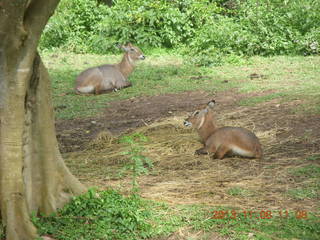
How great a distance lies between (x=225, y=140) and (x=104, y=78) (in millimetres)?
5173

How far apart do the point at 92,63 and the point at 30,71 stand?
1002cm

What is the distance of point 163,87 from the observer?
11344 millimetres

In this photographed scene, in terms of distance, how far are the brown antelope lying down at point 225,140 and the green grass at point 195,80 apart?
79.9 inches

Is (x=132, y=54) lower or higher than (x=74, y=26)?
higher

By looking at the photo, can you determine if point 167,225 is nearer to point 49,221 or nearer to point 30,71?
point 49,221

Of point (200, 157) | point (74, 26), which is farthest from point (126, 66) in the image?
point (200, 157)

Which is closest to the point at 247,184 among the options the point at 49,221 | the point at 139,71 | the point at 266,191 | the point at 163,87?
the point at 266,191

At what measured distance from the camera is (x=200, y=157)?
6.74 metres

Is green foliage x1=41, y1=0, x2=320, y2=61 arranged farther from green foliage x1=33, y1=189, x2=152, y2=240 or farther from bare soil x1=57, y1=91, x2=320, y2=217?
Result: green foliage x1=33, y1=189, x2=152, y2=240

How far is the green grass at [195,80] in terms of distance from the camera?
966cm
